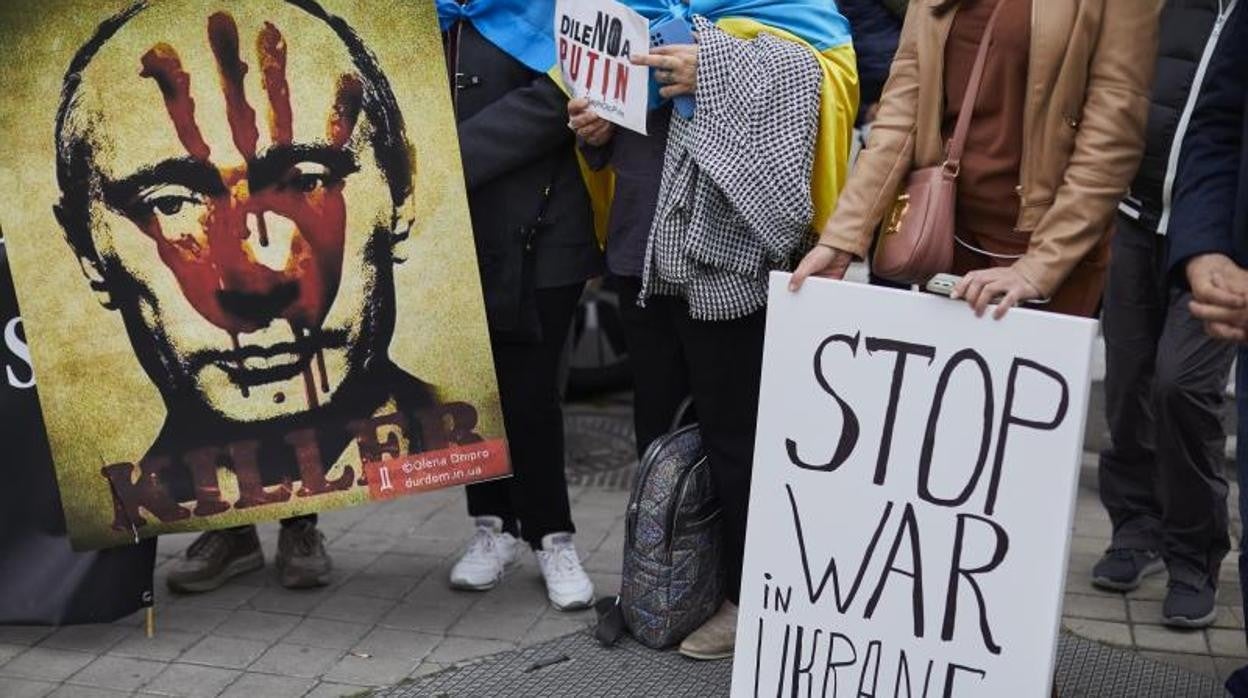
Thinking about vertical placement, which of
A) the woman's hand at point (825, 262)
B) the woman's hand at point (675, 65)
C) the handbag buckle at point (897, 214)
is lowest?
the woman's hand at point (825, 262)

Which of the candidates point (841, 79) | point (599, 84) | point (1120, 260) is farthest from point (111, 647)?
point (1120, 260)

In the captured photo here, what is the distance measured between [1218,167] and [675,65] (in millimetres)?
1174

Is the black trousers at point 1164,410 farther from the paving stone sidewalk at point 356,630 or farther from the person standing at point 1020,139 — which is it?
the person standing at point 1020,139

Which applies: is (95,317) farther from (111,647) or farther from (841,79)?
(841,79)

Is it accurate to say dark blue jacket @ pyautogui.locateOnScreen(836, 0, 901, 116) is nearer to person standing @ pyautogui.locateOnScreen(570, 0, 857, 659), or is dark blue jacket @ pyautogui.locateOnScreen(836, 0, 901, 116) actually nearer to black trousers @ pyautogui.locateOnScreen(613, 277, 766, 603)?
person standing @ pyautogui.locateOnScreen(570, 0, 857, 659)

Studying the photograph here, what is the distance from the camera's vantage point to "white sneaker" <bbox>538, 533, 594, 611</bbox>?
170 inches

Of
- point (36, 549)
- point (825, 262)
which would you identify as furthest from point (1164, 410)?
point (36, 549)

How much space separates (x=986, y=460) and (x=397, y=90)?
68.1 inches

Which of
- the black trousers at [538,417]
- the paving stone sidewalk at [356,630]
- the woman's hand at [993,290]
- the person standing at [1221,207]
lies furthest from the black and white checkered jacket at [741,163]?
the paving stone sidewalk at [356,630]

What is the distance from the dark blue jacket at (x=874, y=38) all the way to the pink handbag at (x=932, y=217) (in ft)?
4.19

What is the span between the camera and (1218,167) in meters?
3.07

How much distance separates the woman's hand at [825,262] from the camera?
330cm

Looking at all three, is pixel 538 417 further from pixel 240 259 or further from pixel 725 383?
pixel 240 259

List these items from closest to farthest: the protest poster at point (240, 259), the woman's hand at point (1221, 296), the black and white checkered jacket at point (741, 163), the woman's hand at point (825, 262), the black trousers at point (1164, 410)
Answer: the woman's hand at point (1221, 296)
the woman's hand at point (825, 262)
the black and white checkered jacket at point (741, 163)
the protest poster at point (240, 259)
the black trousers at point (1164, 410)
